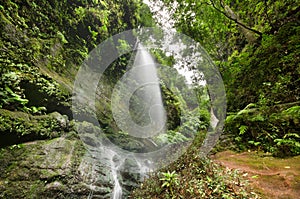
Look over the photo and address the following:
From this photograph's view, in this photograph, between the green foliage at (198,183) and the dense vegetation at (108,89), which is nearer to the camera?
the green foliage at (198,183)

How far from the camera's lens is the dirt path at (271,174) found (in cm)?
226

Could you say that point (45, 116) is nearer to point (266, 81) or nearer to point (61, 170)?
point (61, 170)

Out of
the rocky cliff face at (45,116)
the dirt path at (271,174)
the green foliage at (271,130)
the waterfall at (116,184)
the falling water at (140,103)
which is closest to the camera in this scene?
the dirt path at (271,174)

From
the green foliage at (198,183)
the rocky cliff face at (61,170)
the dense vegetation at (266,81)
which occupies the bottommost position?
the green foliage at (198,183)

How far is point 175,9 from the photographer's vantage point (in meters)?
8.30

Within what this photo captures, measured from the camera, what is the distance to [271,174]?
108 inches

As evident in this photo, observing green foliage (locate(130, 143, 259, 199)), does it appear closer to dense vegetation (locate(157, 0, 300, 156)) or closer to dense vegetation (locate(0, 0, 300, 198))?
dense vegetation (locate(0, 0, 300, 198))

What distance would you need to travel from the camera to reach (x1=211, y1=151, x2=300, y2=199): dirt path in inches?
88.8

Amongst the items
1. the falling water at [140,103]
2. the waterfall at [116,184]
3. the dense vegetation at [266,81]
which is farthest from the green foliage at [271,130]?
the waterfall at [116,184]

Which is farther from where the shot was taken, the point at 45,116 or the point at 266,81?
the point at 266,81

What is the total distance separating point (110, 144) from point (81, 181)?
193 cm

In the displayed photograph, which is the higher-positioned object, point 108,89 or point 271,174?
point 108,89

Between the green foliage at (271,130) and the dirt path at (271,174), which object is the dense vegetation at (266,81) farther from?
the dirt path at (271,174)

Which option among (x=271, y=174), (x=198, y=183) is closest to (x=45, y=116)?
(x=198, y=183)
